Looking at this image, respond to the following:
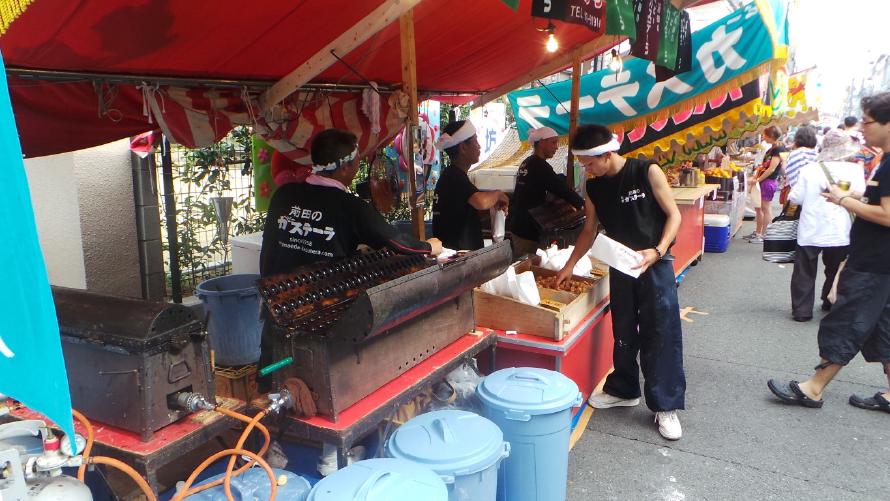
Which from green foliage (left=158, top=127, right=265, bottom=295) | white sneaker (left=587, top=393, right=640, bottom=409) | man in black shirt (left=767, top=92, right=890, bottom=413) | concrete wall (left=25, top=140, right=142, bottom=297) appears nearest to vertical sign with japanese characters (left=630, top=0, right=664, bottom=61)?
man in black shirt (left=767, top=92, right=890, bottom=413)

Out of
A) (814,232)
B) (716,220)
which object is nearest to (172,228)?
(814,232)

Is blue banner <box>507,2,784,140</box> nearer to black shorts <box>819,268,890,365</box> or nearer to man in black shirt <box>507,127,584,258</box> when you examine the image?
man in black shirt <box>507,127,584,258</box>

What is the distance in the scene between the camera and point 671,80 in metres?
6.55

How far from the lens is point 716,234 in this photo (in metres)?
10.7

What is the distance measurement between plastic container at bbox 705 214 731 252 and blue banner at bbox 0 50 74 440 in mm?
11250

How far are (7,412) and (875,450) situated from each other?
16.7 feet

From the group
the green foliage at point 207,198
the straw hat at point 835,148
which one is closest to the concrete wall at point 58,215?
the green foliage at point 207,198

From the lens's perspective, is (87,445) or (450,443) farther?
(450,443)

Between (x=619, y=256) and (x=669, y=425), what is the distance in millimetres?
1380

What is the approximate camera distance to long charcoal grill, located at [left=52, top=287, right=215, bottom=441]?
1979 millimetres

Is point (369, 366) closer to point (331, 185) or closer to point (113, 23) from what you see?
point (331, 185)

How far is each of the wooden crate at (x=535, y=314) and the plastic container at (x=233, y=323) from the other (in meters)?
1.82

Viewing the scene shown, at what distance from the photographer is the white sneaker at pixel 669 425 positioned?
13.1 feet

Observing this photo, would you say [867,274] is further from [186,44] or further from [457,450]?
[186,44]
